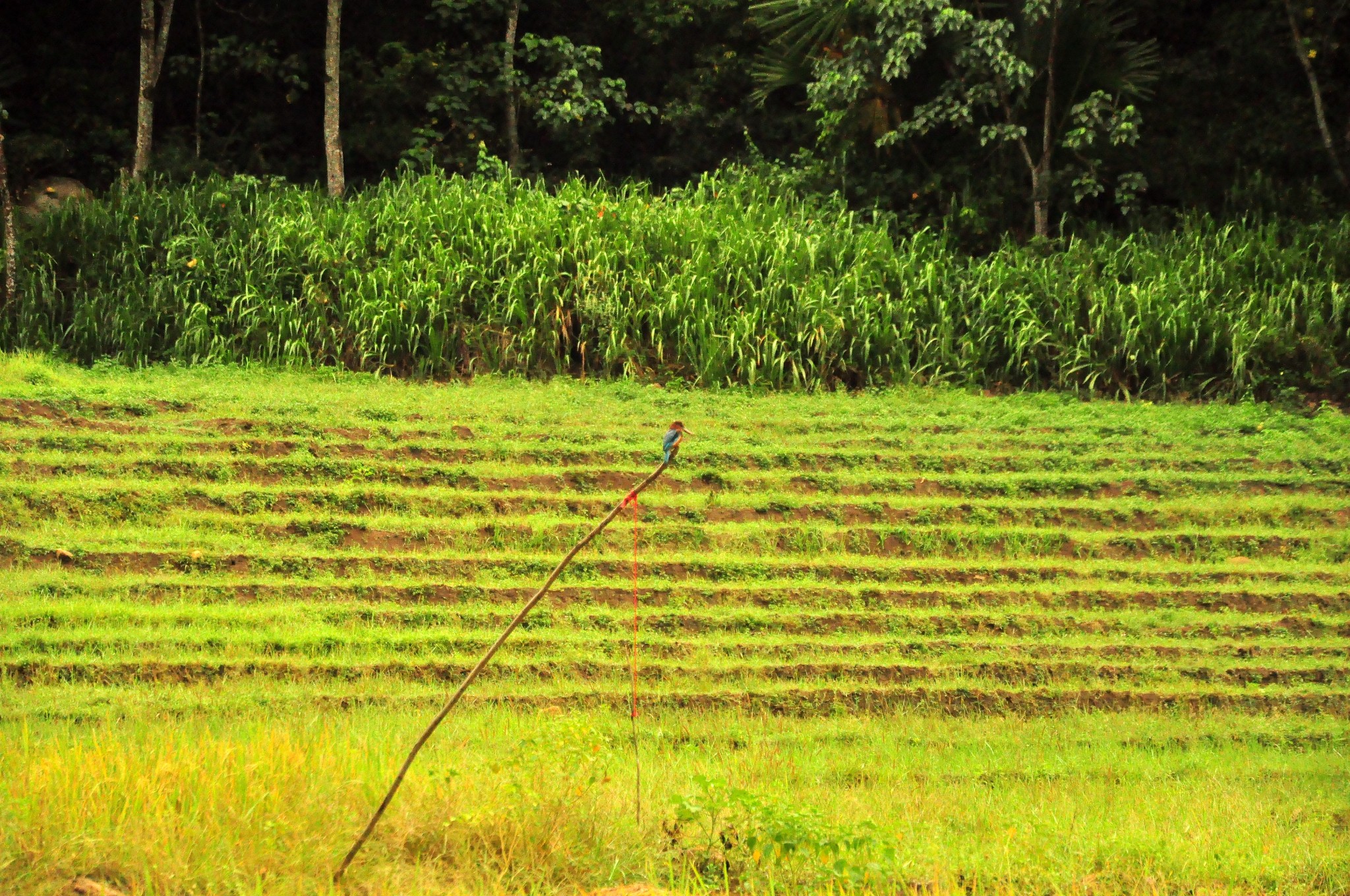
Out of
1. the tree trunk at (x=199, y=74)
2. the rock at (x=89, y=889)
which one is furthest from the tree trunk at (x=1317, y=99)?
the rock at (x=89, y=889)

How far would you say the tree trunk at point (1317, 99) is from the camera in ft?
39.0

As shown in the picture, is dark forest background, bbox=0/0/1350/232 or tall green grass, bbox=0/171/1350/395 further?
dark forest background, bbox=0/0/1350/232

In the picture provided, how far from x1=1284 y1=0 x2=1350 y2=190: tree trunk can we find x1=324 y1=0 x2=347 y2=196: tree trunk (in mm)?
9109

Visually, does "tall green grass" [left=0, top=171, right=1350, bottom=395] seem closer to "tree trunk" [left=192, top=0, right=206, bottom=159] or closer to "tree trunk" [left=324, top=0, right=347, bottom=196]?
"tree trunk" [left=324, top=0, right=347, bottom=196]

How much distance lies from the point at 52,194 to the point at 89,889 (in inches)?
410

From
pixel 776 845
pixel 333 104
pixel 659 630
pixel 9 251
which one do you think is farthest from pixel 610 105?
pixel 776 845

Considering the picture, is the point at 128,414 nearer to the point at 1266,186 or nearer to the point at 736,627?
the point at 736,627

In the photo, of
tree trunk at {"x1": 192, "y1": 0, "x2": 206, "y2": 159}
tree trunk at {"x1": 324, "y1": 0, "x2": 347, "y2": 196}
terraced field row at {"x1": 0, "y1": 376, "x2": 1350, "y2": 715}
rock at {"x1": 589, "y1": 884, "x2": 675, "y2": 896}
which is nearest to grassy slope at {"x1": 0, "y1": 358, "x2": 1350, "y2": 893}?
terraced field row at {"x1": 0, "y1": 376, "x2": 1350, "y2": 715}

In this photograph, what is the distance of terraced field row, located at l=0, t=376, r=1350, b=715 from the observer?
5.71m

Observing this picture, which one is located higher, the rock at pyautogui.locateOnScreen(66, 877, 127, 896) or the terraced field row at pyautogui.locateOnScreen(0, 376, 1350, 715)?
the terraced field row at pyautogui.locateOnScreen(0, 376, 1350, 715)

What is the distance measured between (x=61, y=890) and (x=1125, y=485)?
20.9 ft

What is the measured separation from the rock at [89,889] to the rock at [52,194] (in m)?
9.34

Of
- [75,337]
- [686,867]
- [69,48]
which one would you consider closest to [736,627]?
[686,867]

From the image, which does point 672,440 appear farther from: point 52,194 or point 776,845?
point 52,194
